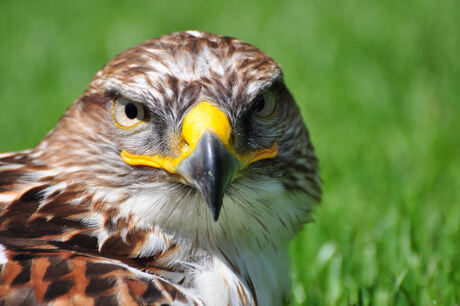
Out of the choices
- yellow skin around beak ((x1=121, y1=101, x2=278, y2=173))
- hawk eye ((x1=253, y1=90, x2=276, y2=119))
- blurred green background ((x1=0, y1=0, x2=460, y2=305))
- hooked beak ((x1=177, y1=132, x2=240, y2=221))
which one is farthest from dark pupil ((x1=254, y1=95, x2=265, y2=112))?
blurred green background ((x1=0, y1=0, x2=460, y2=305))

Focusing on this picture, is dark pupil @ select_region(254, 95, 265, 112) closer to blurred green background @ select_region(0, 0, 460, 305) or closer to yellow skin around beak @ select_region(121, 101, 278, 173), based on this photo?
yellow skin around beak @ select_region(121, 101, 278, 173)

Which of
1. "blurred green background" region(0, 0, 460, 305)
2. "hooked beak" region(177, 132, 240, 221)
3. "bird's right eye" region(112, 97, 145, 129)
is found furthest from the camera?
"blurred green background" region(0, 0, 460, 305)

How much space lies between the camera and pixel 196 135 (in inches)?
96.0

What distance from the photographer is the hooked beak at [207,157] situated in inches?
93.7

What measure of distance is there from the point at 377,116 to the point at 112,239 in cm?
394

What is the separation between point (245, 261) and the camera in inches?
109

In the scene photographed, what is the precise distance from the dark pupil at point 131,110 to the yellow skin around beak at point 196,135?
0.54 ft

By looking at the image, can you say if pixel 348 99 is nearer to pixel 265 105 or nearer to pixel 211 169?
pixel 265 105

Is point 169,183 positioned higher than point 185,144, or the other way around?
point 185,144

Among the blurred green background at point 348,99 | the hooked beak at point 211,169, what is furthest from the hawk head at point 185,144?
the blurred green background at point 348,99

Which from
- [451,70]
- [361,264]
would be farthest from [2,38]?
[361,264]

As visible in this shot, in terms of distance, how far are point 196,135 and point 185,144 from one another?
10 cm

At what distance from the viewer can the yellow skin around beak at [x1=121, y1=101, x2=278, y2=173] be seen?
2.44 metres

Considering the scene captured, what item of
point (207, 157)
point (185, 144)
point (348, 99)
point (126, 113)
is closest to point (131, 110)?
point (126, 113)
